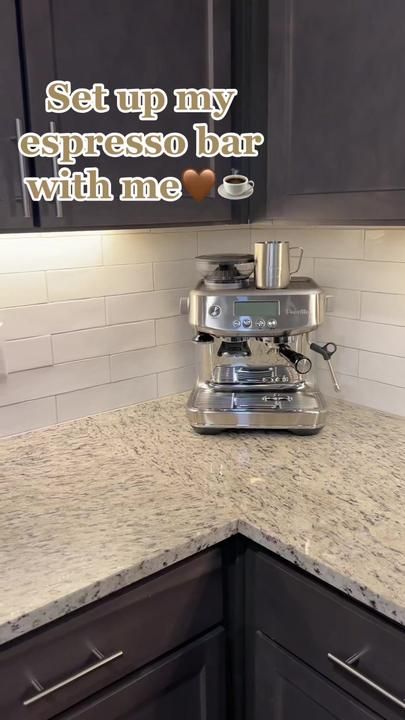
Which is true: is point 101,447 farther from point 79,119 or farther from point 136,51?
point 136,51

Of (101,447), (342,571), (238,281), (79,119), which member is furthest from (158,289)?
(342,571)

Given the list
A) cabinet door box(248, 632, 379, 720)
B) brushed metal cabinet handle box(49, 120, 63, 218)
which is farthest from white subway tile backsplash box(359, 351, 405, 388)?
brushed metal cabinet handle box(49, 120, 63, 218)

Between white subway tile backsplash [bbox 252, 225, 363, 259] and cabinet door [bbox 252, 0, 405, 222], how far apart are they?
0.27 meters

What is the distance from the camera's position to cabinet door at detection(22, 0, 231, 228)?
3.25ft

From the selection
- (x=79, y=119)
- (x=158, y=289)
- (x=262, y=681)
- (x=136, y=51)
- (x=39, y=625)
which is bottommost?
(x=262, y=681)

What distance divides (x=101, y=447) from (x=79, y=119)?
2.17 feet

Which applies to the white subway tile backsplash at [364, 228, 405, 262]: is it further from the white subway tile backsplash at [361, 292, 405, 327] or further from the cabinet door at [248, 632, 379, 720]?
the cabinet door at [248, 632, 379, 720]

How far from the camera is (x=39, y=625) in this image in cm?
78

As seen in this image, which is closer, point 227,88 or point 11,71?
point 11,71

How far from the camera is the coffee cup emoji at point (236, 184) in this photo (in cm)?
125

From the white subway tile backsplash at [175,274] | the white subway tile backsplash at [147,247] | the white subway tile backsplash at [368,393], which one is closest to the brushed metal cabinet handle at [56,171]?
the white subway tile backsplash at [147,247]

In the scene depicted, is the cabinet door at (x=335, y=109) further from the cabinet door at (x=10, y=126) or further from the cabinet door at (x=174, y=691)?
the cabinet door at (x=174, y=691)

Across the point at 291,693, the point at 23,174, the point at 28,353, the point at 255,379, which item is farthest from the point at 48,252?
the point at 291,693

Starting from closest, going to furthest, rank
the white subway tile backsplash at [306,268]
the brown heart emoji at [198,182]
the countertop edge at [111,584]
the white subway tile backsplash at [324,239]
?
the countertop edge at [111,584], the brown heart emoji at [198,182], the white subway tile backsplash at [324,239], the white subway tile backsplash at [306,268]
